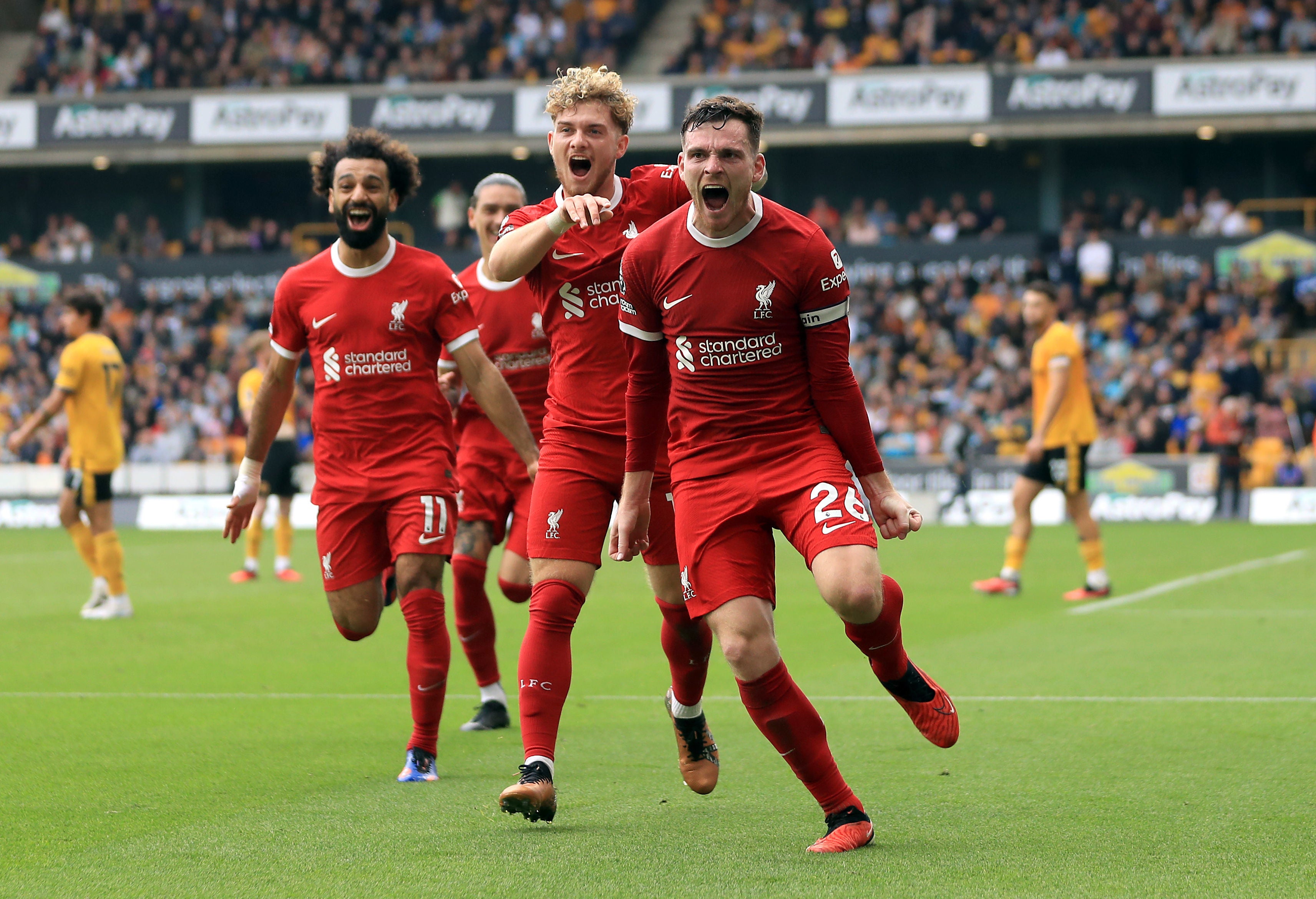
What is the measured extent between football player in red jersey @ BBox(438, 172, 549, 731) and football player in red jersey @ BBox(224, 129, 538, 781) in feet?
3.11

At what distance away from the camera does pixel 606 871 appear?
4.38 m

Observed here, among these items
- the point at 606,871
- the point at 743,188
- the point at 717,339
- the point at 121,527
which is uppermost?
the point at 743,188

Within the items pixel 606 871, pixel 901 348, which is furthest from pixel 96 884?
pixel 901 348

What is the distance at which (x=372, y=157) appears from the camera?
6.20 metres

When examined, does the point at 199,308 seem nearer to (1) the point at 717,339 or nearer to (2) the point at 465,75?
(2) the point at 465,75

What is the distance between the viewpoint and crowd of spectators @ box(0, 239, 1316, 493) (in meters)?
24.8

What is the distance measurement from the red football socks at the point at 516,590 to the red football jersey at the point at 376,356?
1.06m

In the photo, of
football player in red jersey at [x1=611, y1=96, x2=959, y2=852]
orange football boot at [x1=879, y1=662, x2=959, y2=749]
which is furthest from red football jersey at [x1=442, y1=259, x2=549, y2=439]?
orange football boot at [x1=879, y1=662, x2=959, y2=749]

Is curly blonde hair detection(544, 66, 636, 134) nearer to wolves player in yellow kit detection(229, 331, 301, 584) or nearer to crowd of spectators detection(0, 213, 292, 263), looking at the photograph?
wolves player in yellow kit detection(229, 331, 301, 584)

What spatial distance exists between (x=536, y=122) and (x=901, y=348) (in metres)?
8.83

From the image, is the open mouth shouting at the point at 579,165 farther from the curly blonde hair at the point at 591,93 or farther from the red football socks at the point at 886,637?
the red football socks at the point at 886,637

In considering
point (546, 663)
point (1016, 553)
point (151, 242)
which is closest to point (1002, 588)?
point (1016, 553)

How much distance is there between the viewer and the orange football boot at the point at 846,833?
4.57 meters

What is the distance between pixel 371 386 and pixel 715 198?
2047mm
